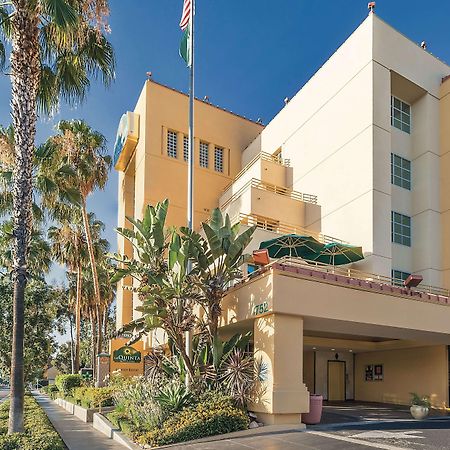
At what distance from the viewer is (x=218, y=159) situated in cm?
3008

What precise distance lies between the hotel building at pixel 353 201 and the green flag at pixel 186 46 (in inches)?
288

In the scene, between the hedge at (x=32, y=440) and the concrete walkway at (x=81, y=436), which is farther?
the concrete walkway at (x=81, y=436)

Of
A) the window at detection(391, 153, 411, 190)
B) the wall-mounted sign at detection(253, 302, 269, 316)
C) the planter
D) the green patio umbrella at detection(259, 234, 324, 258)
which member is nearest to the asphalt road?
the planter

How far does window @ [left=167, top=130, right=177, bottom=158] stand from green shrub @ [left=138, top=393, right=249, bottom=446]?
16885mm

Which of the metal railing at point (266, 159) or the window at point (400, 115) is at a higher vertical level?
the window at point (400, 115)

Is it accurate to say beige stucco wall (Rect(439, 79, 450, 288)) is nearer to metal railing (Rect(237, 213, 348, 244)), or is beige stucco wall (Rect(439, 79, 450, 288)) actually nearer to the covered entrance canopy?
the covered entrance canopy

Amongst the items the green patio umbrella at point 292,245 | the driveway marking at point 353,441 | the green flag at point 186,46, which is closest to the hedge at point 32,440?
the driveway marking at point 353,441

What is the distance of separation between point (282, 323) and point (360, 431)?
358cm

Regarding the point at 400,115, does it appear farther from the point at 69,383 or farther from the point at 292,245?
the point at 69,383

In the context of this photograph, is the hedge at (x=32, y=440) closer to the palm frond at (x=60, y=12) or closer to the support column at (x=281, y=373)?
the support column at (x=281, y=373)

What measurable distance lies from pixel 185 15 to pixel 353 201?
10187 millimetres

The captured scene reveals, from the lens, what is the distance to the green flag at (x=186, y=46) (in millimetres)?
Result: 17078

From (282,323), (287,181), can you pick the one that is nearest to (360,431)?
(282,323)

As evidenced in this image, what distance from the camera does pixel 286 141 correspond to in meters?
27.3
